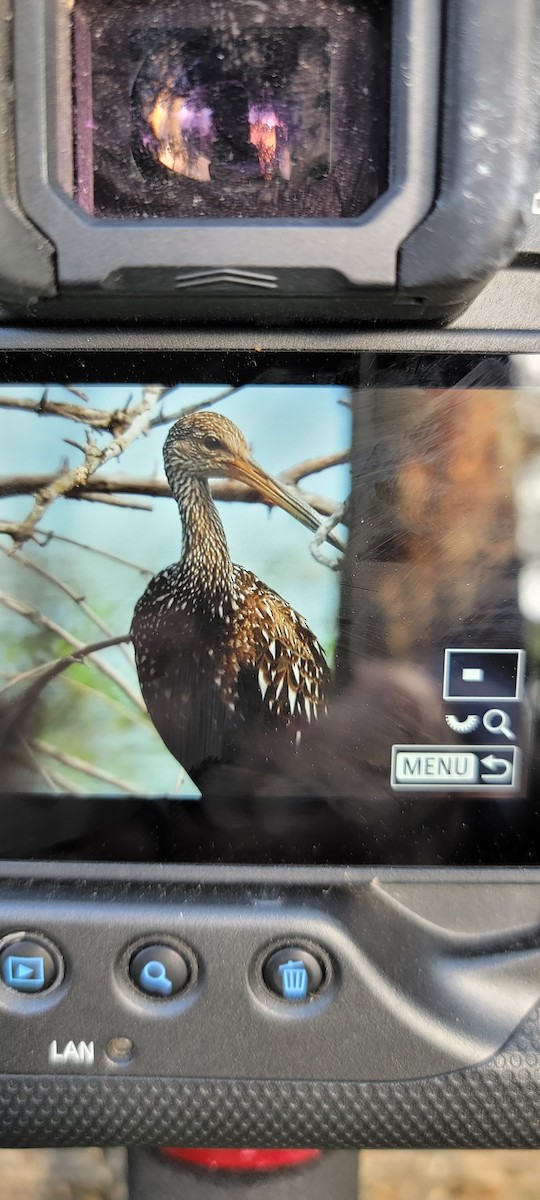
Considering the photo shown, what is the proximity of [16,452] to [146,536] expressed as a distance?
100 mm

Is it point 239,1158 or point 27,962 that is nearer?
point 27,962

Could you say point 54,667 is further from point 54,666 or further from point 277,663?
point 277,663

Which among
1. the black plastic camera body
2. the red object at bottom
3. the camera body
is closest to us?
the black plastic camera body

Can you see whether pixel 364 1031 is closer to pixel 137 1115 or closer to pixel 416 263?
pixel 137 1115

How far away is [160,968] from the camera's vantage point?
1.93 feet

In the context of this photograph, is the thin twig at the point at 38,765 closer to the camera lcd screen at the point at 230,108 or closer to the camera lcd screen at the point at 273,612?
the camera lcd screen at the point at 273,612

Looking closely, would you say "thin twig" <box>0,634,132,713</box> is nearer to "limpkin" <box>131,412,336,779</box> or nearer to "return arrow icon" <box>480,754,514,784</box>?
"limpkin" <box>131,412,336,779</box>

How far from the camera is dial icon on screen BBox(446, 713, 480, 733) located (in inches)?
23.6

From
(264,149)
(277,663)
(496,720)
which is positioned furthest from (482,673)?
(264,149)

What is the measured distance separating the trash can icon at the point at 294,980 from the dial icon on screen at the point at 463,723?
7.4 inches

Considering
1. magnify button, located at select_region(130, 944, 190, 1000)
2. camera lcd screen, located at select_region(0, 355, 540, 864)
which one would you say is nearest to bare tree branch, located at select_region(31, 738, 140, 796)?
camera lcd screen, located at select_region(0, 355, 540, 864)

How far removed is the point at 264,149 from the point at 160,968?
0.51 m

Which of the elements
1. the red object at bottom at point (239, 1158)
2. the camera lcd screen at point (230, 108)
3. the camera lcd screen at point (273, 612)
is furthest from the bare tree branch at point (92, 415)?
the red object at bottom at point (239, 1158)

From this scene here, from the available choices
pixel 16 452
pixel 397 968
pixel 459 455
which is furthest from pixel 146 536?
pixel 397 968
